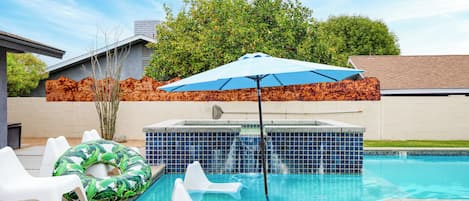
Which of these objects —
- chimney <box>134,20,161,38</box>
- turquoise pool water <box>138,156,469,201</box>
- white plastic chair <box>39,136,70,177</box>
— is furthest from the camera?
chimney <box>134,20,161,38</box>

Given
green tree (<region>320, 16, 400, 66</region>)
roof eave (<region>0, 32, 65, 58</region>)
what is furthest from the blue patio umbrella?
green tree (<region>320, 16, 400, 66</region>)

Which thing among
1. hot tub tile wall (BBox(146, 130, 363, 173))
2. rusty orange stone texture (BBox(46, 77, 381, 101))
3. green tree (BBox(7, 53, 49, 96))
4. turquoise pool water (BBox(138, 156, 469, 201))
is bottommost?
turquoise pool water (BBox(138, 156, 469, 201))

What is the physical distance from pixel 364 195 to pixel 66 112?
9167mm

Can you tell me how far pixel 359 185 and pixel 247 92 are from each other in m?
5.99

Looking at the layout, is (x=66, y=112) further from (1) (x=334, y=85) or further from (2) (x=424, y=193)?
(2) (x=424, y=193)

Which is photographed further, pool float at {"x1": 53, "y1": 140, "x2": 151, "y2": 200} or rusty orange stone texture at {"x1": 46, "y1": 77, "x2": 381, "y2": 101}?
rusty orange stone texture at {"x1": 46, "y1": 77, "x2": 381, "y2": 101}

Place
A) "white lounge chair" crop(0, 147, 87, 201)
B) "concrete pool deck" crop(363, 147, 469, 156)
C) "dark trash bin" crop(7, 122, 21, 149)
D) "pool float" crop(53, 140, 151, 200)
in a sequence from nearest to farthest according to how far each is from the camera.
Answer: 1. "white lounge chair" crop(0, 147, 87, 201)
2. "pool float" crop(53, 140, 151, 200)
3. "dark trash bin" crop(7, 122, 21, 149)
4. "concrete pool deck" crop(363, 147, 469, 156)

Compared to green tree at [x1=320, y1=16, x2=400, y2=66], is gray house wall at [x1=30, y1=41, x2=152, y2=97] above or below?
below

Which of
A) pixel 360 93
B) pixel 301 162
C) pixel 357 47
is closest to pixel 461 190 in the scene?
pixel 301 162

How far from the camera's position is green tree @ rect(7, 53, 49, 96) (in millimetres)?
15523

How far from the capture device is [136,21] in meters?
21.7

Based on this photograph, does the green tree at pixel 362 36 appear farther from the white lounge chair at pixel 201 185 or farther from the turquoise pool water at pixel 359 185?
the white lounge chair at pixel 201 185

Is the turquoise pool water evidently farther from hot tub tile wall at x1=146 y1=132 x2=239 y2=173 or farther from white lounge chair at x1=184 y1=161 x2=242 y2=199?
hot tub tile wall at x1=146 y1=132 x2=239 y2=173

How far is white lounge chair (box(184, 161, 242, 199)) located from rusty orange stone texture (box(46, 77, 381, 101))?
6.12m
